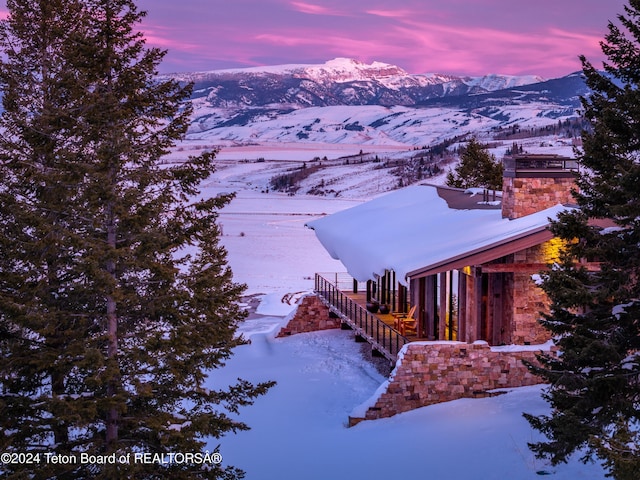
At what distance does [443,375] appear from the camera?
17625 mm

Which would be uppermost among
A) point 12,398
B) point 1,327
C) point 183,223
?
point 183,223

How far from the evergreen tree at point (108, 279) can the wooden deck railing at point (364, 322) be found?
339 inches

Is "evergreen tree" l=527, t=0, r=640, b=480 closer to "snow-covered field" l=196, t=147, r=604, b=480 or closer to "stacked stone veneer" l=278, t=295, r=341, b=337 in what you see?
"snow-covered field" l=196, t=147, r=604, b=480

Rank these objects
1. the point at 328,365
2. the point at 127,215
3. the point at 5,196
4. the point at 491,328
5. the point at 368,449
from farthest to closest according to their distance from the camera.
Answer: the point at 328,365 < the point at 491,328 < the point at 368,449 < the point at 5,196 < the point at 127,215

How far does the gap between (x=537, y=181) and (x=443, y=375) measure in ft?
19.9

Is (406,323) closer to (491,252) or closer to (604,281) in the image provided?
(491,252)

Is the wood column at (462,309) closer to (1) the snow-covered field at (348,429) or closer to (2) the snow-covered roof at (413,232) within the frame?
(2) the snow-covered roof at (413,232)

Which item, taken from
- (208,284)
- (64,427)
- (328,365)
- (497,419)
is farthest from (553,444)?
(328,365)

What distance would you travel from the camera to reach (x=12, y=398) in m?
11.1

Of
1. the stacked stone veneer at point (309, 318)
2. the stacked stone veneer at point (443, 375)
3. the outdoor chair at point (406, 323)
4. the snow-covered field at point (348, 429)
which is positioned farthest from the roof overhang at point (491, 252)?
the stacked stone veneer at point (309, 318)

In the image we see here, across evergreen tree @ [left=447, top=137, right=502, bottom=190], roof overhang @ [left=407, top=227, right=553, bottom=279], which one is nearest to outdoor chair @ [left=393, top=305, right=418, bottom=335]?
roof overhang @ [left=407, top=227, right=553, bottom=279]

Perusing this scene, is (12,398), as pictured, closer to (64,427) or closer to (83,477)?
(64,427)

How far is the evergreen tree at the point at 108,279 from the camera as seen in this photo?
1081 centimetres

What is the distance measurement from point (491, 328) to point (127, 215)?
37.3 feet
